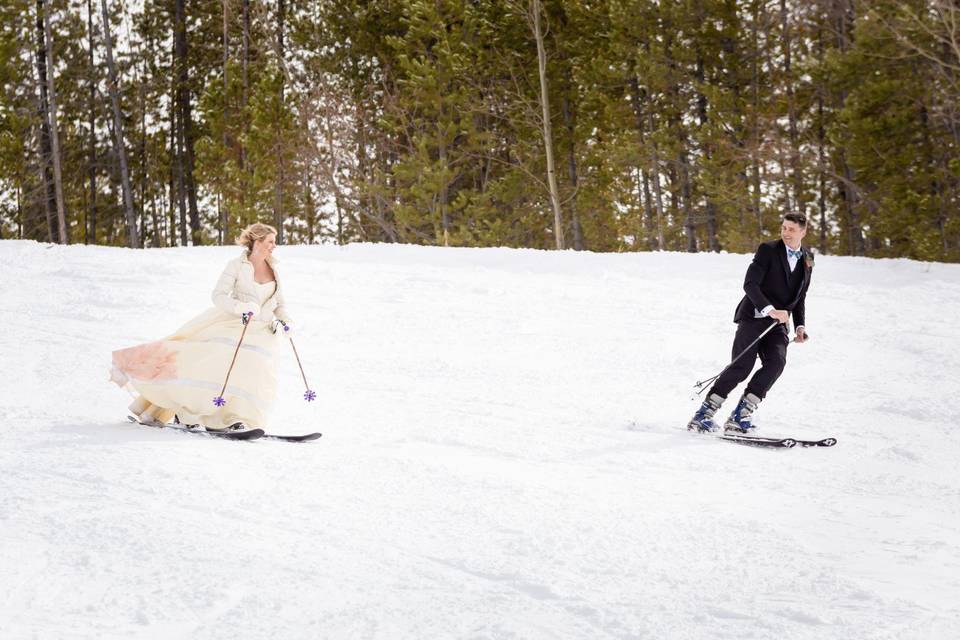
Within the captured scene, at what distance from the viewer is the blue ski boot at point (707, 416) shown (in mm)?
7152

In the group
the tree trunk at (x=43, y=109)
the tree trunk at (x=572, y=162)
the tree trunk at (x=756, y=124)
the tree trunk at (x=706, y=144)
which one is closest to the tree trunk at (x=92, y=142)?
the tree trunk at (x=43, y=109)

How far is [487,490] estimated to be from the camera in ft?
17.0

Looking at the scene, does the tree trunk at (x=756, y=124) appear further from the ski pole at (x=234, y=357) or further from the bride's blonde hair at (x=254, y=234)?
the ski pole at (x=234, y=357)

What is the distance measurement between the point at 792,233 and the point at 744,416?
56.7 inches

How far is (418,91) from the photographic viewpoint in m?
25.1

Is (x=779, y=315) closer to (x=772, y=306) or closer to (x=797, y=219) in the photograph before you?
(x=772, y=306)

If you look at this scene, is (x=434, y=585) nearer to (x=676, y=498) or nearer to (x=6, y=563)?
(x=6, y=563)

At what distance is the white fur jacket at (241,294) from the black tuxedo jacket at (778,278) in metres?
3.47

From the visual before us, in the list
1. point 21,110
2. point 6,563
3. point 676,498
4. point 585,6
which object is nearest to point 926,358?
point 676,498

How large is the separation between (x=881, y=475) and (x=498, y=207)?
23.7 metres

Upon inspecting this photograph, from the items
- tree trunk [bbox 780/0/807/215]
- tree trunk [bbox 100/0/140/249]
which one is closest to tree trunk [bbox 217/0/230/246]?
tree trunk [bbox 100/0/140/249]

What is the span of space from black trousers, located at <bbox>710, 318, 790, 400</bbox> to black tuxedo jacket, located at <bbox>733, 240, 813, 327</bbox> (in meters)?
0.15

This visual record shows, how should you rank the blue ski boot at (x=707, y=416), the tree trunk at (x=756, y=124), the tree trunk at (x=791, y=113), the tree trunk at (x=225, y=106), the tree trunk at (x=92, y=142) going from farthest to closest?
the tree trunk at (x=92, y=142) → the tree trunk at (x=225, y=106) → the tree trunk at (x=791, y=113) → the tree trunk at (x=756, y=124) → the blue ski boot at (x=707, y=416)

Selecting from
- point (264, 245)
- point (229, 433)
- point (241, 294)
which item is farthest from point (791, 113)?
point (229, 433)
